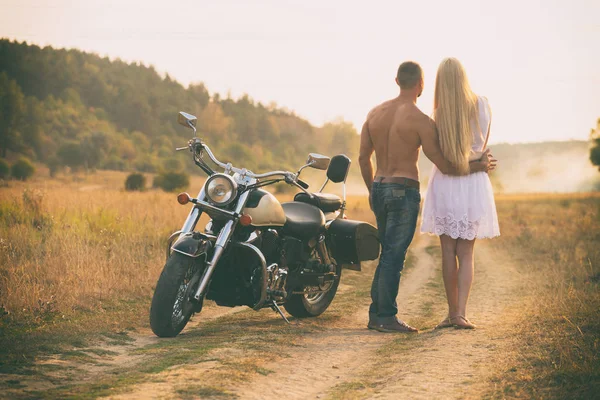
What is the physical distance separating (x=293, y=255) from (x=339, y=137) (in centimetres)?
8242

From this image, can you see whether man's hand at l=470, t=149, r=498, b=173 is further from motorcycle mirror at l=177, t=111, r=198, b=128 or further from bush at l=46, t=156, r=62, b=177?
bush at l=46, t=156, r=62, b=177

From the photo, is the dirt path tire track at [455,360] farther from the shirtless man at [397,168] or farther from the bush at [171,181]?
the bush at [171,181]

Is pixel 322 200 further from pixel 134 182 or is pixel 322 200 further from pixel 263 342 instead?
pixel 134 182

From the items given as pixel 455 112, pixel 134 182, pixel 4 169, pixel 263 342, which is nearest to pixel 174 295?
pixel 263 342

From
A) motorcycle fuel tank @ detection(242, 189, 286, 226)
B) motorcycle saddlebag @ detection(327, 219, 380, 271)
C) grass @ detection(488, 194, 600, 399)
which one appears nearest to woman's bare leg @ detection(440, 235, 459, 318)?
grass @ detection(488, 194, 600, 399)

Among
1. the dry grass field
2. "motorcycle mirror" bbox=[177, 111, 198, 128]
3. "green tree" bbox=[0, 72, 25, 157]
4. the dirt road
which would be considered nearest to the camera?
the dirt road

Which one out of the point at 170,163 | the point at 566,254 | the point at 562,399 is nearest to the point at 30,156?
the point at 170,163

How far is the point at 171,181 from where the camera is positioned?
49250 mm

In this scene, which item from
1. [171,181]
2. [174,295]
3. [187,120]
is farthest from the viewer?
[171,181]

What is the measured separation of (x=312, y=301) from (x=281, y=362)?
7.72 ft

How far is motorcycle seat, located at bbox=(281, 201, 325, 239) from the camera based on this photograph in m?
7.85

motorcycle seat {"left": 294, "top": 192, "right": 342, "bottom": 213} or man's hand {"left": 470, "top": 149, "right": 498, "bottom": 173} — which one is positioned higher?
man's hand {"left": 470, "top": 149, "right": 498, "bottom": 173}

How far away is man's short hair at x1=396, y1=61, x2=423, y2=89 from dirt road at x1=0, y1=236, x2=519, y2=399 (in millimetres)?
2326

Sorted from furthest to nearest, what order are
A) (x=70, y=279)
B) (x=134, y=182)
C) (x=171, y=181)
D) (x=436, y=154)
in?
(x=171, y=181) < (x=134, y=182) < (x=70, y=279) < (x=436, y=154)
